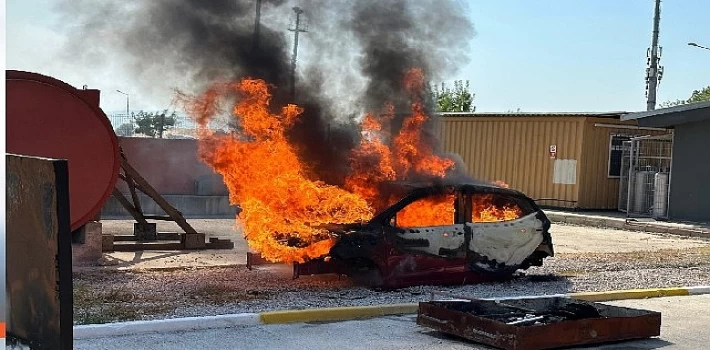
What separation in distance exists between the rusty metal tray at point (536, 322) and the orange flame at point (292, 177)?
2061 mm

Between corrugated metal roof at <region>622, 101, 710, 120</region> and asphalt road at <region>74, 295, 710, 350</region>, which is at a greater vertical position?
corrugated metal roof at <region>622, 101, 710, 120</region>

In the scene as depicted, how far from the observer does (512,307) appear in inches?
329

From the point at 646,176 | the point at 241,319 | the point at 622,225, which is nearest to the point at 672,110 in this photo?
the point at 646,176

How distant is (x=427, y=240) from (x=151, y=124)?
12.3 meters

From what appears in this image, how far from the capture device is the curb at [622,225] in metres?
20.0

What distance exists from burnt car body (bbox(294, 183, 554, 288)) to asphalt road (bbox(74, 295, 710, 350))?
1.23 metres

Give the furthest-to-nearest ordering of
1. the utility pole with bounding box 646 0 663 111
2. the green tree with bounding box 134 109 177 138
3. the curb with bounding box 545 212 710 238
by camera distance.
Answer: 1. the utility pole with bounding box 646 0 663 111
2. the curb with bounding box 545 212 710 238
3. the green tree with bounding box 134 109 177 138

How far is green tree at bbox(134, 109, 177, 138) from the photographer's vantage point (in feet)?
64.2

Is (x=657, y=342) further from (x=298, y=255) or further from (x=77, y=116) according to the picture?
(x=77, y=116)

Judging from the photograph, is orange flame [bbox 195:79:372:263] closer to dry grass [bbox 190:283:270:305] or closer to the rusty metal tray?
dry grass [bbox 190:283:270:305]

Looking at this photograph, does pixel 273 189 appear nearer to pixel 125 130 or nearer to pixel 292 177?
pixel 292 177

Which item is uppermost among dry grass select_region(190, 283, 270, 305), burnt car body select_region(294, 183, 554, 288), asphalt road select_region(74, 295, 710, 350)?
burnt car body select_region(294, 183, 554, 288)

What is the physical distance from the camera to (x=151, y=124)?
20.7 meters

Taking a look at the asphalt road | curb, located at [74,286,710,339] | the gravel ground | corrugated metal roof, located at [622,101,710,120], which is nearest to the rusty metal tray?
the asphalt road
